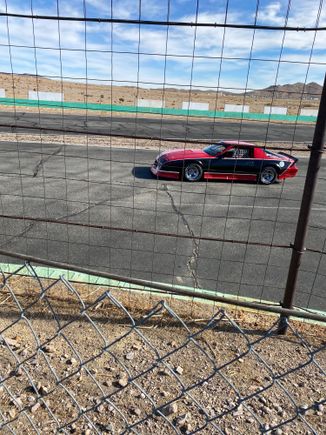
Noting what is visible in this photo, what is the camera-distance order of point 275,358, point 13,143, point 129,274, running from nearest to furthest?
A: point 275,358 → point 129,274 → point 13,143

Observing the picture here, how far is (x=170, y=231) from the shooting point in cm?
677

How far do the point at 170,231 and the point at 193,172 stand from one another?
15.3ft

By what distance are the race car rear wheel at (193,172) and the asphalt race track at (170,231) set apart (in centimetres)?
24

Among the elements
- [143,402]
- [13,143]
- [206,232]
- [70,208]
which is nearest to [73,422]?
[143,402]

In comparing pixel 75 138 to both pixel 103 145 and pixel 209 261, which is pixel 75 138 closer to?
pixel 103 145

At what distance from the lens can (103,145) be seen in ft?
Answer: 52.2

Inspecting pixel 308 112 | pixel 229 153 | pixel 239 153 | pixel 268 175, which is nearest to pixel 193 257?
pixel 229 153

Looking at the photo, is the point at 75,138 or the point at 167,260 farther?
the point at 75,138

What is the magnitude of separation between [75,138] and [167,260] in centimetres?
1332

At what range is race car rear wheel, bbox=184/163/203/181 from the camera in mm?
10891

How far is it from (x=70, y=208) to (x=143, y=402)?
5617 millimetres

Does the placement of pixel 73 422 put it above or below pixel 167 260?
above

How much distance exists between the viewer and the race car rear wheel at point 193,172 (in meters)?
10.9

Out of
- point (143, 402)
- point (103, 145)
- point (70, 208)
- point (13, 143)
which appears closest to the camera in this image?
point (143, 402)
